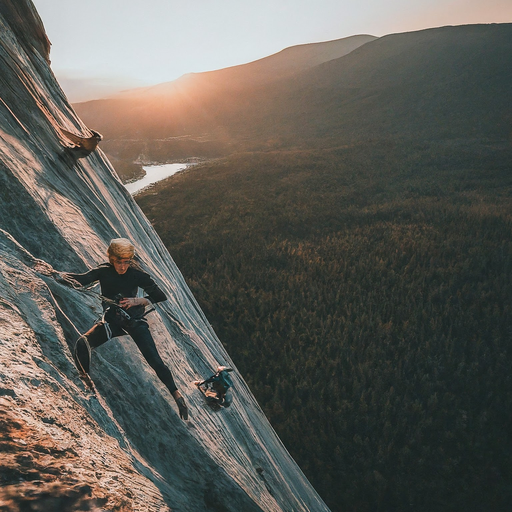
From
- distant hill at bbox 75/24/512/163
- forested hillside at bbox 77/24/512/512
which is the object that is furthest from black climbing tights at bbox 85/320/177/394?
distant hill at bbox 75/24/512/163

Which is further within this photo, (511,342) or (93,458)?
(511,342)

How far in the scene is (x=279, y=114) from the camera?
233 ft

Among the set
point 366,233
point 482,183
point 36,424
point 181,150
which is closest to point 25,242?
point 36,424

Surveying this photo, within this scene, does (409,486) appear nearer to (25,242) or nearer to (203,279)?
(25,242)

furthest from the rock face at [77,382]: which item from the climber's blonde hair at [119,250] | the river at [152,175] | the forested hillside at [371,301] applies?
the river at [152,175]

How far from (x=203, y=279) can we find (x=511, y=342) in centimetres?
1016

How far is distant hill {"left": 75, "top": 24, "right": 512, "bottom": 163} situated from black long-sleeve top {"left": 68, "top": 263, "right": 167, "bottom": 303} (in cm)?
4425

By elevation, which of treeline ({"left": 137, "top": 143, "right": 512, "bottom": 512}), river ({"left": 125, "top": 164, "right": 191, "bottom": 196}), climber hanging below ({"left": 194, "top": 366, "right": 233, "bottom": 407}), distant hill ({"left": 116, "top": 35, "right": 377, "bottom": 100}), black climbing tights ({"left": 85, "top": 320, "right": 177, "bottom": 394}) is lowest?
treeline ({"left": 137, "top": 143, "right": 512, "bottom": 512})

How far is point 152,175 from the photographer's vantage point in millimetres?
46062

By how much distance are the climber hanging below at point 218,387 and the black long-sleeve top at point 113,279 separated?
158 cm

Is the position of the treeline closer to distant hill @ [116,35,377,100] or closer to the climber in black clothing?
the climber in black clothing

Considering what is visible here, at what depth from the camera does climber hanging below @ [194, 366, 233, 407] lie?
4055 mm

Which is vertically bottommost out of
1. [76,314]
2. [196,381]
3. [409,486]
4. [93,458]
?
[409,486]

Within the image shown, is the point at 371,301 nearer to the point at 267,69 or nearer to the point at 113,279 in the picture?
the point at 113,279
